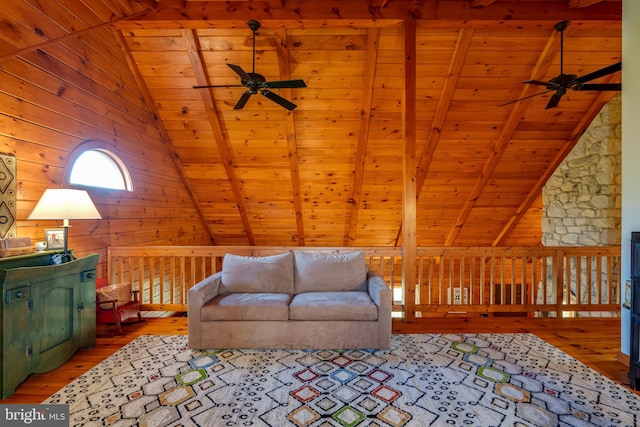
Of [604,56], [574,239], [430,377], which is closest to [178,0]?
[430,377]

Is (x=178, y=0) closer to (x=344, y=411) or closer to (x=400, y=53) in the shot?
(x=400, y=53)

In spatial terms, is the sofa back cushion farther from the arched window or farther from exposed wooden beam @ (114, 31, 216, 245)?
exposed wooden beam @ (114, 31, 216, 245)

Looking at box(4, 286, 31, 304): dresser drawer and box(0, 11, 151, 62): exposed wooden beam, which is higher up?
box(0, 11, 151, 62): exposed wooden beam

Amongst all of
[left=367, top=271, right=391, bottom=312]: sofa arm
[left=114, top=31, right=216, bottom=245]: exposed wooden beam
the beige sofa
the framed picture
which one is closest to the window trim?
the framed picture

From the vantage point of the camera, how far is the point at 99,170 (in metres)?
3.49

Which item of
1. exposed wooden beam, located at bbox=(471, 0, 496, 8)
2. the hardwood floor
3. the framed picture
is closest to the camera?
the hardwood floor

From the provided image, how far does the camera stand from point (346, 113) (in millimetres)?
4336

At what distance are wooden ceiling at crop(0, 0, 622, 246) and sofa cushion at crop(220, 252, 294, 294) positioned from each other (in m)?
1.57

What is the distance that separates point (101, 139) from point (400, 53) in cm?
372

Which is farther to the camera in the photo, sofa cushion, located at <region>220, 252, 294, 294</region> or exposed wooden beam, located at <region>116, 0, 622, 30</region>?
exposed wooden beam, located at <region>116, 0, 622, 30</region>

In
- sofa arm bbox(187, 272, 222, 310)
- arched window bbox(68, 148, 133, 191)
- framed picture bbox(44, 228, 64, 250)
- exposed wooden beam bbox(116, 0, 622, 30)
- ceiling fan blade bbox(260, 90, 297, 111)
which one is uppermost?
exposed wooden beam bbox(116, 0, 622, 30)

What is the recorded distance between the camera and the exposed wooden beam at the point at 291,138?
3.68 meters

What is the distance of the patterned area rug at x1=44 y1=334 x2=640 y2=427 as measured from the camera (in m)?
1.83

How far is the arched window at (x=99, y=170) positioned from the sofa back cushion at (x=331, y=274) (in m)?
2.52
